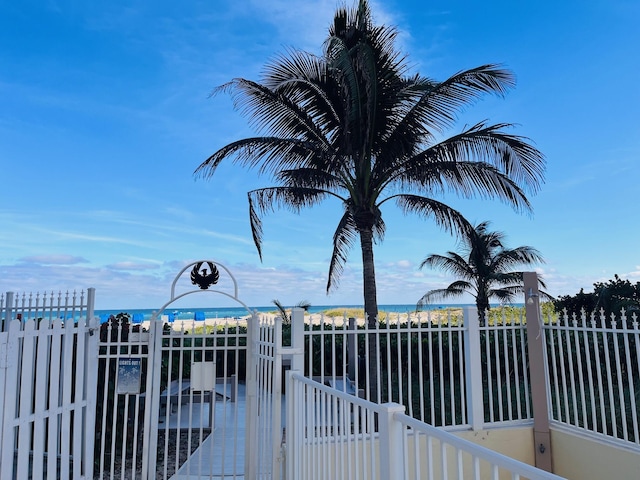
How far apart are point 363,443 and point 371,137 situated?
18.9ft

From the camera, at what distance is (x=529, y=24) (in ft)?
28.4

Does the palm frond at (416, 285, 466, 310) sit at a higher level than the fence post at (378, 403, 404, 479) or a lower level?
higher

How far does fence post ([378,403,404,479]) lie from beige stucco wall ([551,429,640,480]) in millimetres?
3934

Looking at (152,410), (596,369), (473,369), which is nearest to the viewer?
(152,410)

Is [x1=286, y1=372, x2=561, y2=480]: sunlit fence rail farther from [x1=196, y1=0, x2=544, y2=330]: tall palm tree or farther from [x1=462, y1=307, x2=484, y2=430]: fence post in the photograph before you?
[x1=196, y1=0, x2=544, y2=330]: tall palm tree

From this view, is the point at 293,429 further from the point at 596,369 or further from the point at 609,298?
the point at 609,298

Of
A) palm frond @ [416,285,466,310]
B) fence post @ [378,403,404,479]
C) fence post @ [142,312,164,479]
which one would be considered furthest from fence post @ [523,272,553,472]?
palm frond @ [416,285,466,310]

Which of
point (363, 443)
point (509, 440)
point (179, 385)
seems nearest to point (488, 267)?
point (509, 440)

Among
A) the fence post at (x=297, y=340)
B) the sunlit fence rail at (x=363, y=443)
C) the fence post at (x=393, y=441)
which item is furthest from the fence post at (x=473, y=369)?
the fence post at (x=393, y=441)

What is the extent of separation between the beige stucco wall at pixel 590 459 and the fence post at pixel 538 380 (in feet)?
0.32

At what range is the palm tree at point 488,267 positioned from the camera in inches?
619

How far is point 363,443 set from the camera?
2.17 metres

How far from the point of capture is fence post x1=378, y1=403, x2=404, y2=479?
1.74 meters

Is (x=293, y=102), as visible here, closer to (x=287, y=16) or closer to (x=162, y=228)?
(x=287, y=16)
